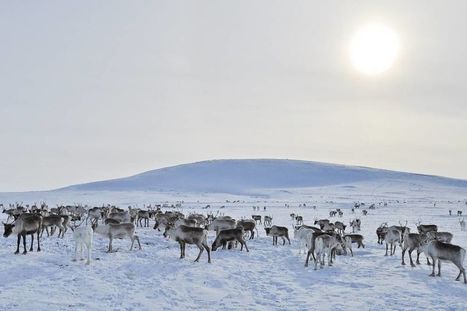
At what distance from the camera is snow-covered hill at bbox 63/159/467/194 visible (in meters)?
155

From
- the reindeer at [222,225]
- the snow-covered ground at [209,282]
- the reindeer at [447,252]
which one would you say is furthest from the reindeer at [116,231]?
the reindeer at [447,252]

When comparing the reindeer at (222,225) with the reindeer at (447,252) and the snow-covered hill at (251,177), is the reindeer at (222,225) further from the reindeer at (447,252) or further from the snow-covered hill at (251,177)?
the snow-covered hill at (251,177)

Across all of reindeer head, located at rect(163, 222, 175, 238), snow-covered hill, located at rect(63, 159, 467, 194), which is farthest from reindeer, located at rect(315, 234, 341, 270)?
snow-covered hill, located at rect(63, 159, 467, 194)

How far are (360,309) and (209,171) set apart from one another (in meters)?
166

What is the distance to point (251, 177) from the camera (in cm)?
17350

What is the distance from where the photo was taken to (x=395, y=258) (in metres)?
21.5

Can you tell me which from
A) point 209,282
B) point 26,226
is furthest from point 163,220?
point 209,282

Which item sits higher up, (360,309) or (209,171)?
(209,171)

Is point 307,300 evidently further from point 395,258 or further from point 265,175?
point 265,175

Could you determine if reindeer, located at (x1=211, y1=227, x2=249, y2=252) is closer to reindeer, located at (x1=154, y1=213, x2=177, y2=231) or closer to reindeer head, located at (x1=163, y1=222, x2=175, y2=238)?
reindeer head, located at (x1=163, y1=222, x2=175, y2=238)

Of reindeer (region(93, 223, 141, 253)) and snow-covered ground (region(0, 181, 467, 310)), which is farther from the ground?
reindeer (region(93, 223, 141, 253))

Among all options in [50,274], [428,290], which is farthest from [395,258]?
[50,274]

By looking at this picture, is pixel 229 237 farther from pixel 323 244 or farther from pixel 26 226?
pixel 26 226

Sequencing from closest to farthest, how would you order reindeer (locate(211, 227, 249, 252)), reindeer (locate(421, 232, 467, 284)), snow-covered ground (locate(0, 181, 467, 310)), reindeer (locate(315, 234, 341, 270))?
snow-covered ground (locate(0, 181, 467, 310)) < reindeer (locate(421, 232, 467, 284)) < reindeer (locate(315, 234, 341, 270)) < reindeer (locate(211, 227, 249, 252))
